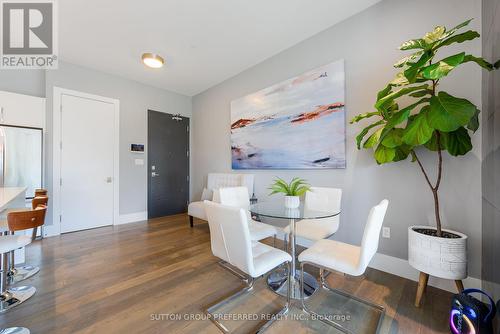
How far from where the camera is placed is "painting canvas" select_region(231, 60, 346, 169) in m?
2.51

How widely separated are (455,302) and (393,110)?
1.57 meters

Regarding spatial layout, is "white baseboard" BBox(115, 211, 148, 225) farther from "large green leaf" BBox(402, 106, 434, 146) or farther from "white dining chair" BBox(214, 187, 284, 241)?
"large green leaf" BBox(402, 106, 434, 146)

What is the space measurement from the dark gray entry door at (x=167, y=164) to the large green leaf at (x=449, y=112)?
4.65 meters

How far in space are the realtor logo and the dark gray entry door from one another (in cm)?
176

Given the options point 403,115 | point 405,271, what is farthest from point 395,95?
point 405,271

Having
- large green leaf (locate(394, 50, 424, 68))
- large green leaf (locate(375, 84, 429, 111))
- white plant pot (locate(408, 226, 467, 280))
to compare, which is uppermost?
large green leaf (locate(394, 50, 424, 68))

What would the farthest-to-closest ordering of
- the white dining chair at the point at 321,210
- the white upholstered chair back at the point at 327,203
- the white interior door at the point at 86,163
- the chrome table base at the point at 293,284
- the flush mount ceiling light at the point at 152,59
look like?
the white interior door at the point at 86,163 < the flush mount ceiling light at the point at 152,59 < the white upholstered chair back at the point at 327,203 < the white dining chair at the point at 321,210 < the chrome table base at the point at 293,284

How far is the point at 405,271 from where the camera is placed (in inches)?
80.0

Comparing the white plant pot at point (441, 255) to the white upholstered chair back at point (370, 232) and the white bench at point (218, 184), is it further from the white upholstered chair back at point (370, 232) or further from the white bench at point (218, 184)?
the white bench at point (218, 184)

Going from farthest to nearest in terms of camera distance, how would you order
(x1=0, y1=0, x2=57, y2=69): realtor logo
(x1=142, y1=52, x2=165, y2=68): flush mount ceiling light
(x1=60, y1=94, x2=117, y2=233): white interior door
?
(x1=60, y1=94, x2=117, y2=233): white interior door
(x1=142, y1=52, x2=165, y2=68): flush mount ceiling light
(x1=0, y1=0, x2=57, y2=69): realtor logo

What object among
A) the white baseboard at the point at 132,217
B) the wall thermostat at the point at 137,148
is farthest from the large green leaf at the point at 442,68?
the white baseboard at the point at 132,217

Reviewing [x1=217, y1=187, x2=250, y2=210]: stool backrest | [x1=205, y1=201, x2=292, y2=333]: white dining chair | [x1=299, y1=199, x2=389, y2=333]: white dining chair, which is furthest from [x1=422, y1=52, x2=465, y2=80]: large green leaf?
[x1=217, y1=187, x2=250, y2=210]: stool backrest

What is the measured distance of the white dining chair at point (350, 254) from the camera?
4.36ft

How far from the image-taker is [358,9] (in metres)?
2.30
